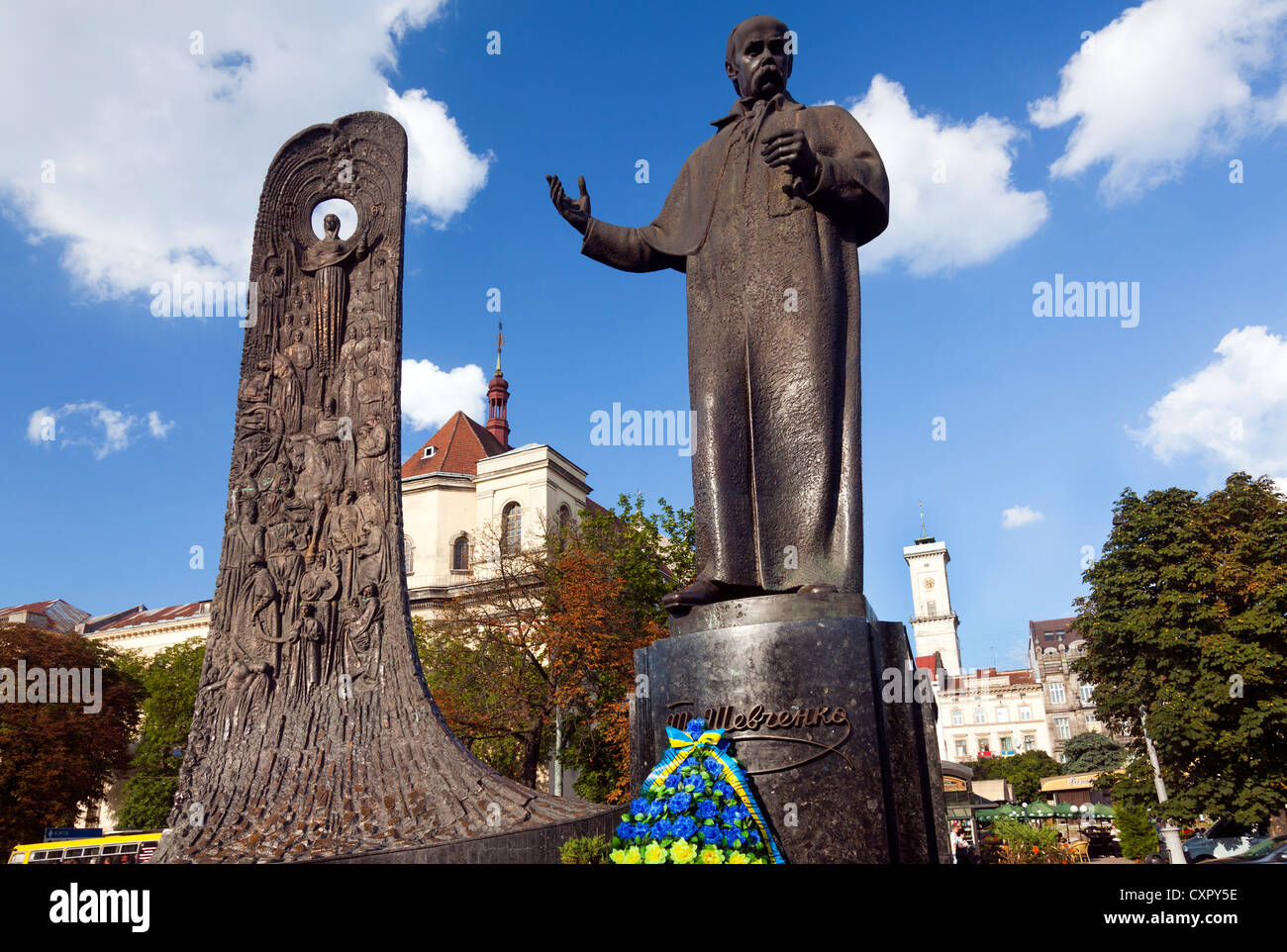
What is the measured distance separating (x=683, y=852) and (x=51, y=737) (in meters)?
39.6

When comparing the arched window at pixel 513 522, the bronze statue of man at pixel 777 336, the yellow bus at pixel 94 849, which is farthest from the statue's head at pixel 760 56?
the arched window at pixel 513 522

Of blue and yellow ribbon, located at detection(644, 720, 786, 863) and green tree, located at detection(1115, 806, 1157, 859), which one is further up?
blue and yellow ribbon, located at detection(644, 720, 786, 863)

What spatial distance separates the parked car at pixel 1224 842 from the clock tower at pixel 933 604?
76048mm

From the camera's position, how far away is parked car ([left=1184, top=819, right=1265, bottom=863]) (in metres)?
19.4

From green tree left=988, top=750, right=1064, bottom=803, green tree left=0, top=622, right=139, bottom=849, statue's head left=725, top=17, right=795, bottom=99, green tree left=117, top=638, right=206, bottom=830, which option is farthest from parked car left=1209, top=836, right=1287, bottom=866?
green tree left=988, top=750, right=1064, bottom=803

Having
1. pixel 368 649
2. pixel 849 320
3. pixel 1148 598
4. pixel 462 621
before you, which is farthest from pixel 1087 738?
pixel 849 320

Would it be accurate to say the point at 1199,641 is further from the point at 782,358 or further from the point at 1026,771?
the point at 1026,771

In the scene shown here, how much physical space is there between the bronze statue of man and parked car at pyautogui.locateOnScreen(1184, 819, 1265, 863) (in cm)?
1957

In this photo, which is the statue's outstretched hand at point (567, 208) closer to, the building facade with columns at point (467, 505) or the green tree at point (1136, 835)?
the green tree at point (1136, 835)

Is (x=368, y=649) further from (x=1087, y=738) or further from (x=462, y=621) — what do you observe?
(x=1087, y=738)

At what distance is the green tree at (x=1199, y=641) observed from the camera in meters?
20.8

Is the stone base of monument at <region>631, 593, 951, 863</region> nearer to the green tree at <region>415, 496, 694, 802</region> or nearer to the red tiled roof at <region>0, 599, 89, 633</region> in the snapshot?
the green tree at <region>415, 496, 694, 802</region>
